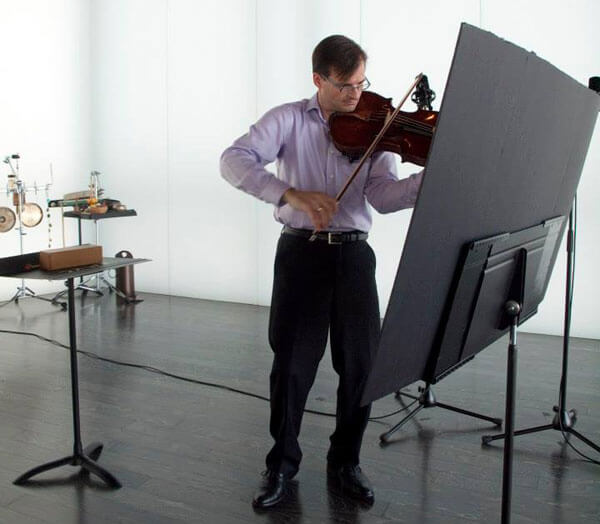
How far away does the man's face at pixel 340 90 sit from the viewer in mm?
1949

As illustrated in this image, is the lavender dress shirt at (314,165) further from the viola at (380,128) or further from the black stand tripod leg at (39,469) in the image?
the black stand tripod leg at (39,469)

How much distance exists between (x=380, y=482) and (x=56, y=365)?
2.20 meters

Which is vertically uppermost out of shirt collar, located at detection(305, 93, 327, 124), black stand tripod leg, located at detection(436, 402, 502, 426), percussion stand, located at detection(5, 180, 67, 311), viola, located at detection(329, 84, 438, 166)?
shirt collar, located at detection(305, 93, 327, 124)

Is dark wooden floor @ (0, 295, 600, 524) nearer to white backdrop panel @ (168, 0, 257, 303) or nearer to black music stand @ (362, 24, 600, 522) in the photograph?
black music stand @ (362, 24, 600, 522)

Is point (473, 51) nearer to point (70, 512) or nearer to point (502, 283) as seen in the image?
point (502, 283)

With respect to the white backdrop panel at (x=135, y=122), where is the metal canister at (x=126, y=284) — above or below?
below

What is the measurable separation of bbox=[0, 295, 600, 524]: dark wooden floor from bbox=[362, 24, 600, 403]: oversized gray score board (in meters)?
1.27

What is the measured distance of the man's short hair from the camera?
1.91m

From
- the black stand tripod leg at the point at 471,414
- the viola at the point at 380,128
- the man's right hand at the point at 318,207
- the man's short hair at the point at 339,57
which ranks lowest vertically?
the black stand tripod leg at the point at 471,414

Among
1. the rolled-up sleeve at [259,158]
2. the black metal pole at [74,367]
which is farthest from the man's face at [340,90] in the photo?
the black metal pole at [74,367]

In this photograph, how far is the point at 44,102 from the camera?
18.6 feet

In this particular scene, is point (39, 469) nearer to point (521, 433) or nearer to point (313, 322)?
point (313, 322)

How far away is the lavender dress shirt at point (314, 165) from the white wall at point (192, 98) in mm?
2706

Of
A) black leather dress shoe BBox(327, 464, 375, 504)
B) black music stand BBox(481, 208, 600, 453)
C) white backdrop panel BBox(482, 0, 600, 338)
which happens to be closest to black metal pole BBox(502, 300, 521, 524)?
black leather dress shoe BBox(327, 464, 375, 504)
